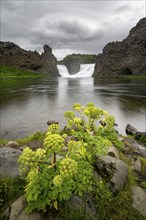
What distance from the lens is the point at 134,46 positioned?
153375 millimetres

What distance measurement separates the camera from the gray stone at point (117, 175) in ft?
21.5

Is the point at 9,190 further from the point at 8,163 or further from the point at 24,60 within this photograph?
the point at 24,60

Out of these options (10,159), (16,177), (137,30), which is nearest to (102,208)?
(16,177)

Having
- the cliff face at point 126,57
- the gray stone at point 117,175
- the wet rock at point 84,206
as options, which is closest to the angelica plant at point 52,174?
the wet rock at point 84,206

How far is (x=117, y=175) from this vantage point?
22.6 ft

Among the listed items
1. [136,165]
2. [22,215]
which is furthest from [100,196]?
[136,165]

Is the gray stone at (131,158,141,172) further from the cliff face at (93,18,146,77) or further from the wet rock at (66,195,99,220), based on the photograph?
the cliff face at (93,18,146,77)

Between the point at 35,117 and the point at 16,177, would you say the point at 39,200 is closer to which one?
the point at 16,177

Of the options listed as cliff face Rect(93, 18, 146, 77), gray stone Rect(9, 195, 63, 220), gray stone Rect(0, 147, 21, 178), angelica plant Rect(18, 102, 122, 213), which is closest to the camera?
angelica plant Rect(18, 102, 122, 213)

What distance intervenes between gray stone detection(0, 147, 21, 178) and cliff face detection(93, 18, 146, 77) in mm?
142541

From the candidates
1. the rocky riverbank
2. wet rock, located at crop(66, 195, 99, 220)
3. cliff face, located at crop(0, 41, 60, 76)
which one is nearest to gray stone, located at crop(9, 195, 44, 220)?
the rocky riverbank

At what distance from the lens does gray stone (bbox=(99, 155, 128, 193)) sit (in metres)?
6.55

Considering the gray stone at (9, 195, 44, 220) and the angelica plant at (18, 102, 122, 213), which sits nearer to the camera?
the angelica plant at (18, 102, 122, 213)

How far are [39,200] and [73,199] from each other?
1.11 metres
